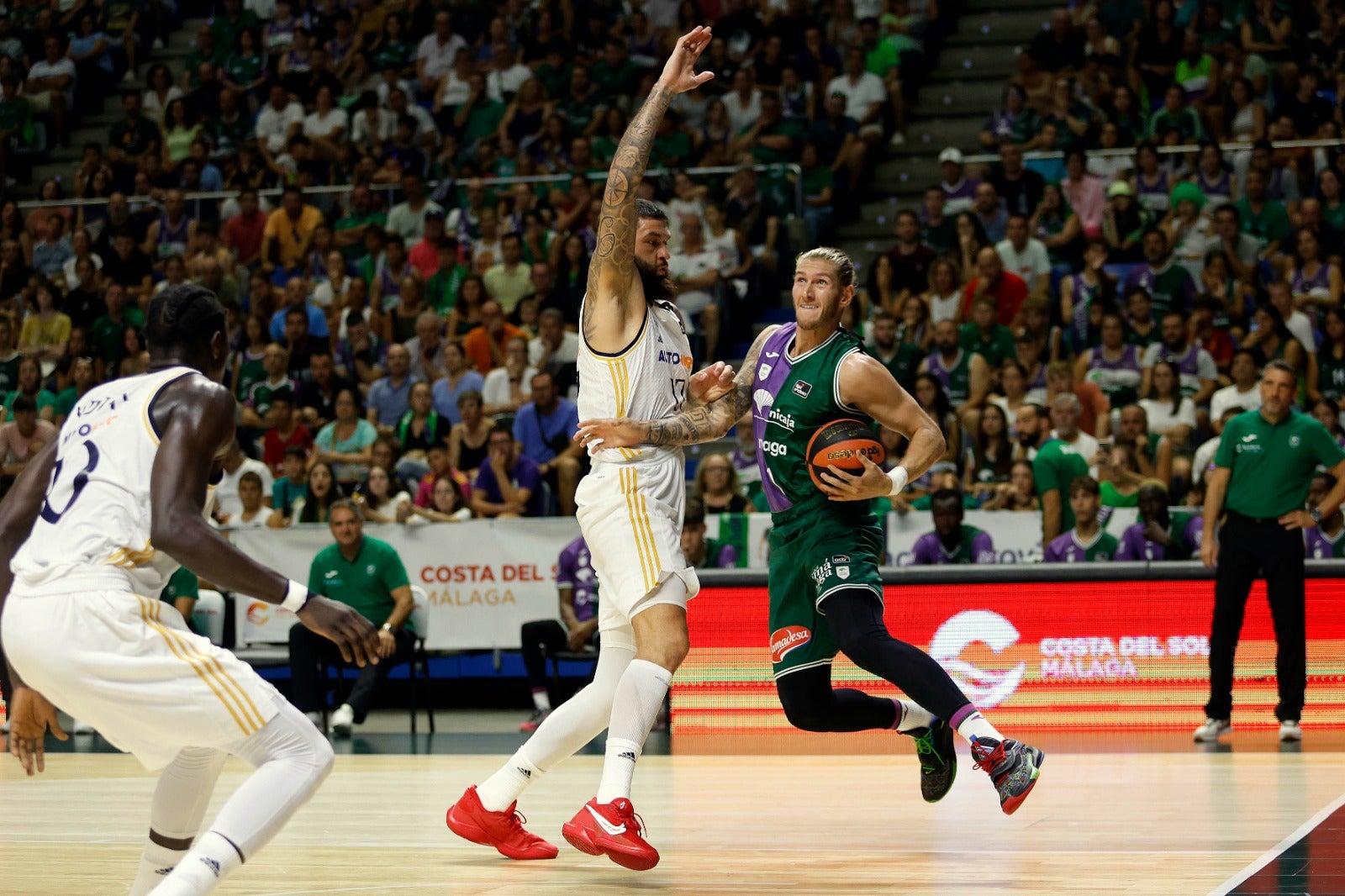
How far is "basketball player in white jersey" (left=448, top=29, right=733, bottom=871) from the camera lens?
561cm

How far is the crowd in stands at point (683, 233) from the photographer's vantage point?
1330 centimetres

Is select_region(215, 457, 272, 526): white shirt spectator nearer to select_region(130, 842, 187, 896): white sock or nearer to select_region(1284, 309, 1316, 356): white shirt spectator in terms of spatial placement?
select_region(1284, 309, 1316, 356): white shirt spectator

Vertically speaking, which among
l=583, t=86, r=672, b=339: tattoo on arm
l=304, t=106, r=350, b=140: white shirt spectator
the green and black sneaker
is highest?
l=304, t=106, r=350, b=140: white shirt spectator

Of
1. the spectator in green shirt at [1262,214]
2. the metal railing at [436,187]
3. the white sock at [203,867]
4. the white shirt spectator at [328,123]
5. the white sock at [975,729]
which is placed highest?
the white shirt spectator at [328,123]

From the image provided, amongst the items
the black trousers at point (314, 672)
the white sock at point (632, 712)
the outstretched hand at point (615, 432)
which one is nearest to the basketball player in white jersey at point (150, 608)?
the white sock at point (632, 712)

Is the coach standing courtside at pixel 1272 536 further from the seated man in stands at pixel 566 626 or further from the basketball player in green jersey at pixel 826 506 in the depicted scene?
the basketball player in green jersey at pixel 826 506

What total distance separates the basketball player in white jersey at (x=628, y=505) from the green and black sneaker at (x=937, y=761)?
3.57 feet

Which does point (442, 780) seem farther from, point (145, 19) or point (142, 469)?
point (145, 19)

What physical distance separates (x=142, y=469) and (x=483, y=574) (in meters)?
8.92

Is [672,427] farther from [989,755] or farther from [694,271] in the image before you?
[694,271]

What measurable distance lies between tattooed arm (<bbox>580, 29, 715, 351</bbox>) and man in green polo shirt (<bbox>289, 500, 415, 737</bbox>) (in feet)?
20.1

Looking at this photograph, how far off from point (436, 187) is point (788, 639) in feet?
39.2

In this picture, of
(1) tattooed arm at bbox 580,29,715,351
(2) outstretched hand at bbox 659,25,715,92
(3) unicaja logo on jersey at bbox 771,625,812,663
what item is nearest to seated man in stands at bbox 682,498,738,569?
(3) unicaja logo on jersey at bbox 771,625,812,663

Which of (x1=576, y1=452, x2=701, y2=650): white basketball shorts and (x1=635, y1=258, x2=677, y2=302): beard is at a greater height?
(x1=635, y1=258, x2=677, y2=302): beard
